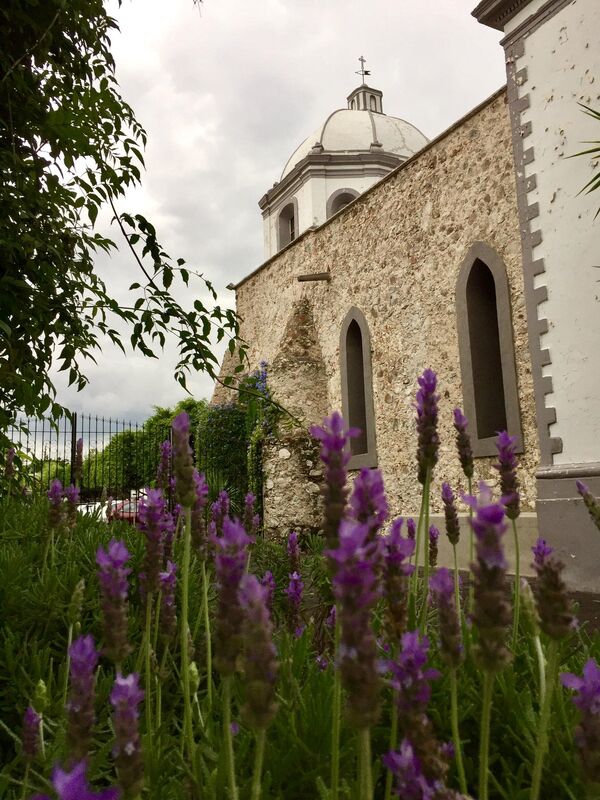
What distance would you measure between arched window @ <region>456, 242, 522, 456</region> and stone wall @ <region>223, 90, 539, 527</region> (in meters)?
0.18

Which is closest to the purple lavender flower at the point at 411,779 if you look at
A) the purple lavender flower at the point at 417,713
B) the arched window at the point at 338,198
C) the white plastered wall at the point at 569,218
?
the purple lavender flower at the point at 417,713

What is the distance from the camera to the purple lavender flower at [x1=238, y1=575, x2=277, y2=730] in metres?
0.85

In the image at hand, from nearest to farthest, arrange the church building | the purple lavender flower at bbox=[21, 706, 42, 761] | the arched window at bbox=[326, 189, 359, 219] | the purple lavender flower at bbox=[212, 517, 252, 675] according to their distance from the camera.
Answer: the purple lavender flower at bbox=[212, 517, 252, 675] < the purple lavender flower at bbox=[21, 706, 42, 761] < the church building < the arched window at bbox=[326, 189, 359, 219]

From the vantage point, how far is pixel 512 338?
8.94 m

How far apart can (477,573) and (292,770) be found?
34.2 inches

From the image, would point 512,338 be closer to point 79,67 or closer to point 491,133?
point 491,133

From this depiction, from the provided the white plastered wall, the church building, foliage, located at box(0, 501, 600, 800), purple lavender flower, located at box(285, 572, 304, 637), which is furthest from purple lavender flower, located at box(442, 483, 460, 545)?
the white plastered wall

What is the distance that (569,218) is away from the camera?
7777mm

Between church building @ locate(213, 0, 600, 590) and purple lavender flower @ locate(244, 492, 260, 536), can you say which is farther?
church building @ locate(213, 0, 600, 590)

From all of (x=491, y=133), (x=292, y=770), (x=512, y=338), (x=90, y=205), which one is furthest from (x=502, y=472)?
(x=491, y=133)

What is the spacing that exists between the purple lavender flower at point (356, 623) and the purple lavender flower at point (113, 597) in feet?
1.55

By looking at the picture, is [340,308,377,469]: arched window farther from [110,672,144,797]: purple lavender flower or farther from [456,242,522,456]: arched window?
[110,672,144,797]: purple lavender flower

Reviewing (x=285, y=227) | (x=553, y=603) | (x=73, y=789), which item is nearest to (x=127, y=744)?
(x=73, y=789)

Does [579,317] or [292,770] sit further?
[579,317]
